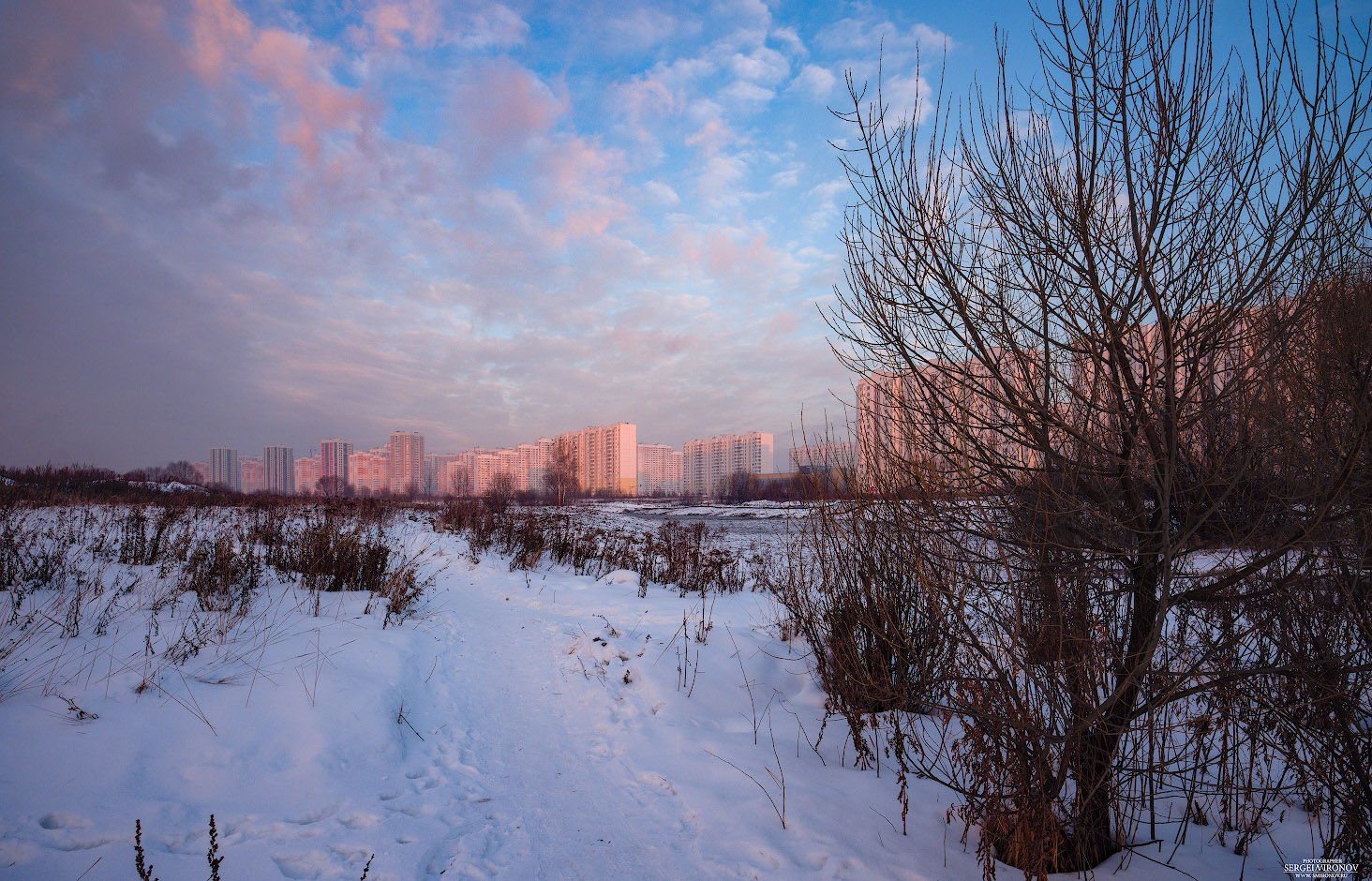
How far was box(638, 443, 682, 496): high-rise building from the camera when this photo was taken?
128875mm

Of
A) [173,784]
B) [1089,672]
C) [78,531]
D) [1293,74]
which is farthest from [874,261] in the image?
[78,531]

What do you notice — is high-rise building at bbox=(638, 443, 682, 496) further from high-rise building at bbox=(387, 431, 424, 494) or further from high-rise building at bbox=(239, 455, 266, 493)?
high-rise building at bbox=(239, 455, 266, 493)

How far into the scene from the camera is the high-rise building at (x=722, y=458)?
103625mm

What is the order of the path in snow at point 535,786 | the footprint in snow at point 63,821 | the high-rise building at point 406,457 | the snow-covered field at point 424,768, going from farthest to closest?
1. the high-rise building at point 406,457
2. the path in snow at point 535,786
3. the snow-covered field at point 424,768
4. the footprint in snow at point 63,821

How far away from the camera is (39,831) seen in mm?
1729

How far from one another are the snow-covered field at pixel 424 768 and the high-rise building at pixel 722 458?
94.0 metres

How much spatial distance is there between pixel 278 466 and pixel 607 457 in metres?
55.8

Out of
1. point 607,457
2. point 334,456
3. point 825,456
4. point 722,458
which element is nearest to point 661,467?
point 722,458

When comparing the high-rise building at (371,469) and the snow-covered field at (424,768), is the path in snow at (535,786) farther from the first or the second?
the high-rise building at (371,469)

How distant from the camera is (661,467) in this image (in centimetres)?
13462

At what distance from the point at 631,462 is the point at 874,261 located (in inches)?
3850

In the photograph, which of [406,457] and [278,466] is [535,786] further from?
[278,466]

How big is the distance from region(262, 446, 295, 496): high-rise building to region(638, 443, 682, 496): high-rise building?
68.5 metres

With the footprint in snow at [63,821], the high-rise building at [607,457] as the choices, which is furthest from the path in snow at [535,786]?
the high-rise building at [607,457]
